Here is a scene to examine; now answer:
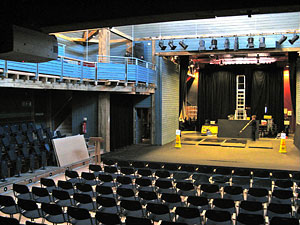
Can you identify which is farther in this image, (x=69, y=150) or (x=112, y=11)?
(x=69, y=150)

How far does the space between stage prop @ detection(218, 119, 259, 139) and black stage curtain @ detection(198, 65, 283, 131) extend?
4.27 meters

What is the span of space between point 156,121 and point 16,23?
13042mm

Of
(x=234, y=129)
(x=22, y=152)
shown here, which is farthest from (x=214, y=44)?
(x=22, y=152)

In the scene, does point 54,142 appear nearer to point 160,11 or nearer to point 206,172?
point 206,172

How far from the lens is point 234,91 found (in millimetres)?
25094

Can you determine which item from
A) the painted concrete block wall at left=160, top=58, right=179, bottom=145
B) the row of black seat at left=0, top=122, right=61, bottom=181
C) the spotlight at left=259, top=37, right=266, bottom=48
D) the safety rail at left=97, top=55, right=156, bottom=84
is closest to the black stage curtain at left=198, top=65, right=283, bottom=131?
the painted concrete block wall at left=160, top=58, right=179, bottom=145

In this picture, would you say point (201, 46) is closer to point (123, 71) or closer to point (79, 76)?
point (123, 71)

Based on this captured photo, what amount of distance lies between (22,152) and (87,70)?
4.90 m

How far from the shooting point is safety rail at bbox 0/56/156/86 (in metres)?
10.7

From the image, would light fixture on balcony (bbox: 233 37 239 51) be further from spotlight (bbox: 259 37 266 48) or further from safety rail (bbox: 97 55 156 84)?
safety rail (bbox: 97 55 156 84)

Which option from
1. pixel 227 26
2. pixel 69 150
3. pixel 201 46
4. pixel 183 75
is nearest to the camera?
pixel 69 150

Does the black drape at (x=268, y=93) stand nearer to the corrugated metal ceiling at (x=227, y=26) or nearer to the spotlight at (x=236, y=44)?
the corrugated metal ceiling at (x=227, y=26)

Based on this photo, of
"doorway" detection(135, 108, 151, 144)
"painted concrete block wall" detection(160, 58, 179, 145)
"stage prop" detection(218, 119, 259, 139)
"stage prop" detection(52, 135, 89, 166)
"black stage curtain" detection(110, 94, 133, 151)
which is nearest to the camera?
"stage prop" detection(52, 135, 89, 166)

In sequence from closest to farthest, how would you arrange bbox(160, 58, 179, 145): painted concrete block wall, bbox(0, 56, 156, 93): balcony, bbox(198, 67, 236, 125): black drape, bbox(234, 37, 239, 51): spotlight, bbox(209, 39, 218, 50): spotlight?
bbox(0, 56, 156, 93): balcony, bbox(234, 37, 239, 51): spotlight, bbox(209, 39, 218, 50): spotlight, bbox(160, 58, 179, 145): painted concrete block wall, bbox(198, 67, 236, 125): black drape
